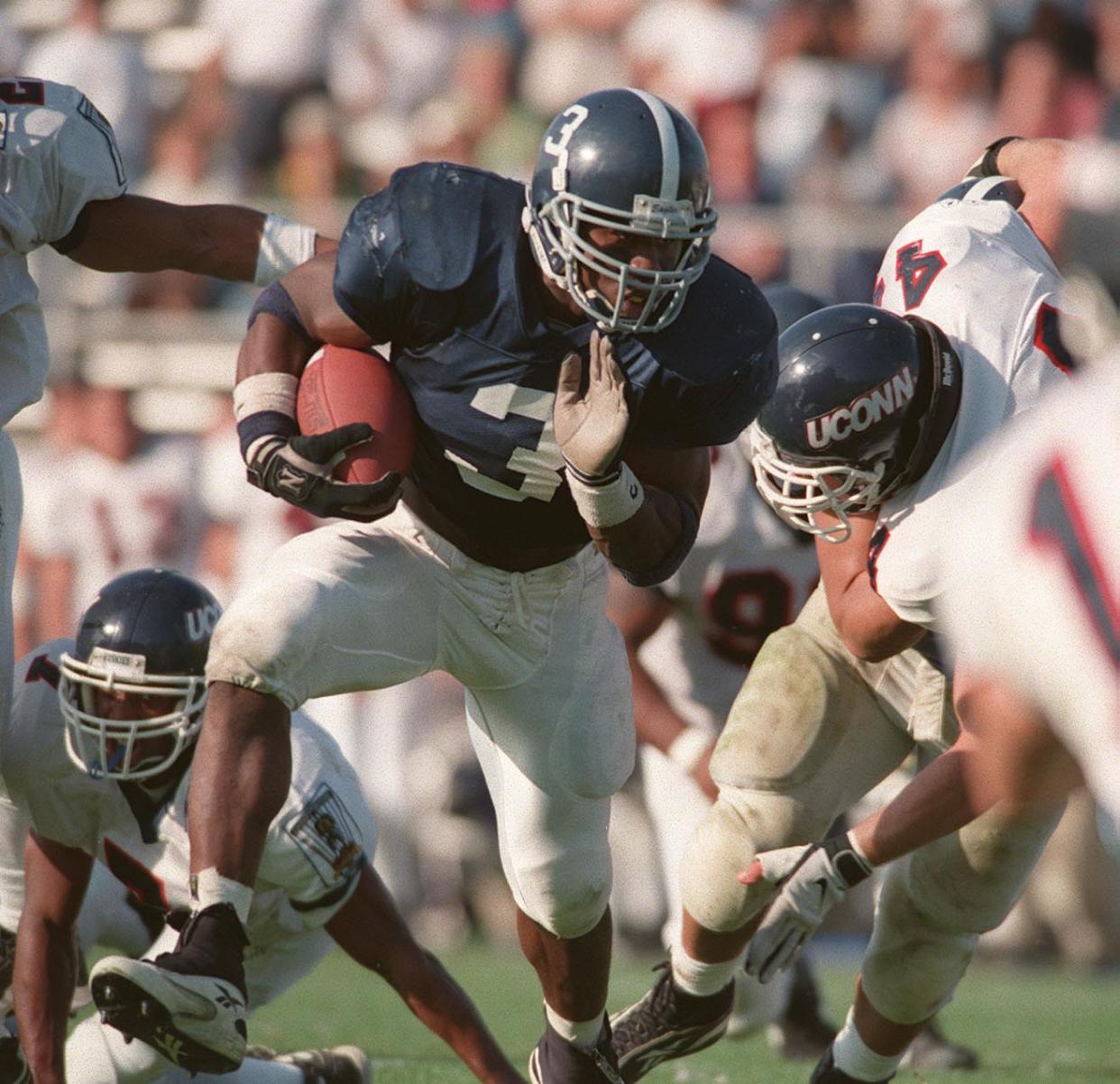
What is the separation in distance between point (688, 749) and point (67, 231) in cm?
236

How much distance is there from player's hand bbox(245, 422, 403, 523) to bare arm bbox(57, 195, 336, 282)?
47cm

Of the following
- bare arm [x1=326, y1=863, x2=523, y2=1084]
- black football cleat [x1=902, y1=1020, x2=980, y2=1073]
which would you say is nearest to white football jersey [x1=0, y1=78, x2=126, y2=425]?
bare arm [x1=326, y1=863, x2=523, y2=1084]

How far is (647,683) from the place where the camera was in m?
5.46

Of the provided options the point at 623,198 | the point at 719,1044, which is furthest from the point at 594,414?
the point at 719,1044

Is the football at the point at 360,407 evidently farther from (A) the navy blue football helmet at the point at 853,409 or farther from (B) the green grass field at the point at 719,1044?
(B) the green grass field at the point at 719,1044

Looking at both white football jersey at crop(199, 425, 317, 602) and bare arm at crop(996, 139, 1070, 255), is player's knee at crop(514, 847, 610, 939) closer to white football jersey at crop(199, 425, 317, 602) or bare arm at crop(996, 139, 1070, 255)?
bare arm at crop(996, 139, 1070, 255)

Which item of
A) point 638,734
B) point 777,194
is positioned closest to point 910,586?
point 638,734

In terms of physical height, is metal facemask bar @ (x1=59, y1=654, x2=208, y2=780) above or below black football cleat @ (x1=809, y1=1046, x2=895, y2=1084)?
above

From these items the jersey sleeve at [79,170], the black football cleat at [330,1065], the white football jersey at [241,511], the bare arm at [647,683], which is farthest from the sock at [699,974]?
the white football jersey at [241,511]

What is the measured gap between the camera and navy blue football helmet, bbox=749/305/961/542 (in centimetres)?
380

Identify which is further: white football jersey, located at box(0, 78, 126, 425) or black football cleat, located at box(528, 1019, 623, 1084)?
black football cleat, located at box(528, 1019, 623, 1084)

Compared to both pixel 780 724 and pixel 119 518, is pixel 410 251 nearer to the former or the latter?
pixel 780 724

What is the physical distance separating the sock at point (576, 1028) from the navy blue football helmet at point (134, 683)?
902mm

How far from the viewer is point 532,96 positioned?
9.27 meters
